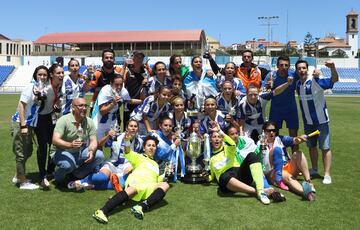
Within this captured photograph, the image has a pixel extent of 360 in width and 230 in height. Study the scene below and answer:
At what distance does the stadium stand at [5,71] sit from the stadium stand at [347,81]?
126 ft

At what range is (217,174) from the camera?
5.14m

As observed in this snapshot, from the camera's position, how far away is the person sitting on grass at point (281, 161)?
516cm

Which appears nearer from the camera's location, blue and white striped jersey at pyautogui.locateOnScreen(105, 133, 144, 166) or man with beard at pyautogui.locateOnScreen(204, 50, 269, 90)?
blue and white striped jersey at pyautogui.locateOnScreen(105, 133, 144, 166)

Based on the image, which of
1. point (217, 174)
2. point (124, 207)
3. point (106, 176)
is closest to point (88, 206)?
point (124, 207)

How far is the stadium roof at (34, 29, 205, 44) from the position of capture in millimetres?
57625

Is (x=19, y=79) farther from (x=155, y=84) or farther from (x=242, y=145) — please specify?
(x=242, y=145)

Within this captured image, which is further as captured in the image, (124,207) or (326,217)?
(124,207)

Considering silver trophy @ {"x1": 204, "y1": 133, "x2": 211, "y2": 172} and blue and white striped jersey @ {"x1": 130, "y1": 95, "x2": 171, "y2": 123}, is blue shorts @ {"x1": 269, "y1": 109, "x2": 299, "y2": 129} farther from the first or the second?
blue and white striped jersey @ {"x1": 130, "y1": 95, "x2": 171, "y2": 123}

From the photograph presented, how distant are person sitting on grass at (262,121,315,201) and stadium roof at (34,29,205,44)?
5222 cm

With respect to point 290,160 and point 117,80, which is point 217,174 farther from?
point 117,80

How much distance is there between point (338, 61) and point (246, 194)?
50.6m

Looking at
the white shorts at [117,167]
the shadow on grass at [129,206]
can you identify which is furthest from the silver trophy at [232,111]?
the shadow on grass at [129,206]

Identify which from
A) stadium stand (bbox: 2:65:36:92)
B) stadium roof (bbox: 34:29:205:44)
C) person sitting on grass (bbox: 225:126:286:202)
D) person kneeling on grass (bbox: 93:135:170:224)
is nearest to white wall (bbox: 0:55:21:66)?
stadium stand (bbox: 2:65:36:92)

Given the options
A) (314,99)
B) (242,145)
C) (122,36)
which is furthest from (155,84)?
(122,36)
